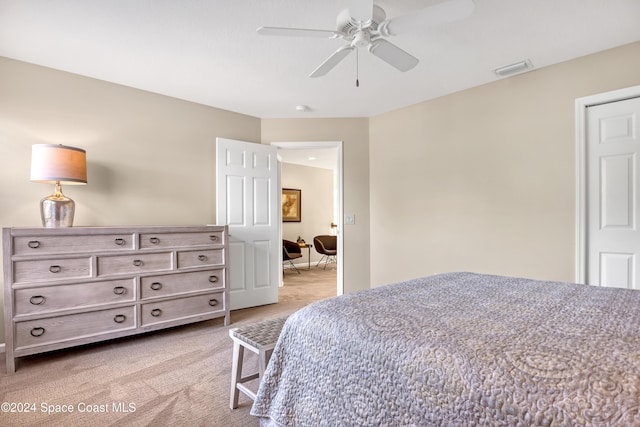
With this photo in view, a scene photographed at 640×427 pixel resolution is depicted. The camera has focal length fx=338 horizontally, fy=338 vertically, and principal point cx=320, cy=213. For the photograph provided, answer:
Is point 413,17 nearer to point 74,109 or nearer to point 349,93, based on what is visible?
point 349,93

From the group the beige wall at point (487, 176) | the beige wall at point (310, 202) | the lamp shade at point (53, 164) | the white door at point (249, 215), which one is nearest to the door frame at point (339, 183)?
the white door at point (249, 215)

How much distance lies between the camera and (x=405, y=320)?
1.17m

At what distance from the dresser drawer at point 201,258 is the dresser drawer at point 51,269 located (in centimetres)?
72

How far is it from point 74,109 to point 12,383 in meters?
2.18

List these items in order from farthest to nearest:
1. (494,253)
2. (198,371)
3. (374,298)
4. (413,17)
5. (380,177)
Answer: (380,177), (494,253), (198,371), (413,17), (374,298)

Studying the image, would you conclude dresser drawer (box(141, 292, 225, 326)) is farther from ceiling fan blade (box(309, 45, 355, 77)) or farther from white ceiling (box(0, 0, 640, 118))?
ceiling fan blade (box(309, 45, 355, 77))

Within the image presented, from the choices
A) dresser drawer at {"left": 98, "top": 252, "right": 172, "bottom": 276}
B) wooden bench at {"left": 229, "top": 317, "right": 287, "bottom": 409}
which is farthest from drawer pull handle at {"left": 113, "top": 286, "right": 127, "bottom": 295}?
wooden bench at {"left": 229, "top": 317, "right": 287, "bottom": 409}

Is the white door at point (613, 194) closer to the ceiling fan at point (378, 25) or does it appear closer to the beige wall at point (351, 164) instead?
the ceiling fan at point (378, 25)

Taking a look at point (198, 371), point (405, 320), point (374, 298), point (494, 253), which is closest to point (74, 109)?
point (198, 371)

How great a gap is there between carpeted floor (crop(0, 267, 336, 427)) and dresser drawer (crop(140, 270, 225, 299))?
1.35 feet

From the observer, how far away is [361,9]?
5.32 feet

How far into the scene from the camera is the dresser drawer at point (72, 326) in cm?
236

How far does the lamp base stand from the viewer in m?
2.54

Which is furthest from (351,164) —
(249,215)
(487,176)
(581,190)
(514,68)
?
(581,190)
